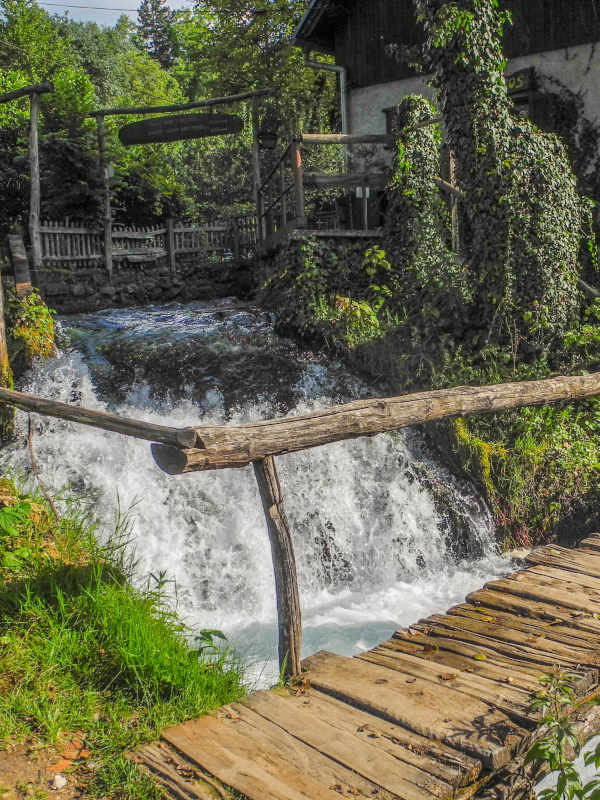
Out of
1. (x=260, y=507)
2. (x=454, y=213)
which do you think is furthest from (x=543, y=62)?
(x=260, y=507)

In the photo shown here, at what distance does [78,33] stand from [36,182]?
3934 centimetres

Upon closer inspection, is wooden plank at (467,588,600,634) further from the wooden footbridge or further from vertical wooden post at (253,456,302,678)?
vertical wooden post at (253,456,302,678)

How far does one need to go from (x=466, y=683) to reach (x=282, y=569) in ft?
3.43

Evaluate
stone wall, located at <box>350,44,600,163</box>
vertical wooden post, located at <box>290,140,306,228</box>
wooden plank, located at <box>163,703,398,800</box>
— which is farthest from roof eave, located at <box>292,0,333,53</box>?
wooden plank, located at <box>163,703,398,800</box>

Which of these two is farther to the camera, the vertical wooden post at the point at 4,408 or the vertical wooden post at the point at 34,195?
the vertical wooden post at the point at 34,195

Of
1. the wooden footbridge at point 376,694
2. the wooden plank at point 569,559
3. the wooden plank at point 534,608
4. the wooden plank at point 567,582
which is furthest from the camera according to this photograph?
the wooden plank at point 569,559

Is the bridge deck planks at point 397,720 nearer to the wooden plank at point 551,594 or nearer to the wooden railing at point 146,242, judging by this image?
the wooden plank at point 551,594

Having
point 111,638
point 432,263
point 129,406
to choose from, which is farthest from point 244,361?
point 111,638

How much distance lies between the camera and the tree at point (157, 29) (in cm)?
5572

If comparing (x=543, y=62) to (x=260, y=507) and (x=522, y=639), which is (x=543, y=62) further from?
(x=522, y=639)

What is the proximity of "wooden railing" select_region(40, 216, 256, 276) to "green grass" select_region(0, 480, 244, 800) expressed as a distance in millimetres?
11731

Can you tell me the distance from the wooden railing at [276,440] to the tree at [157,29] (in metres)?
58.8

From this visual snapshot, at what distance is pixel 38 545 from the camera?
15.0ft

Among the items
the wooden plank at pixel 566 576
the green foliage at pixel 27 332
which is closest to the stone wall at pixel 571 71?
the green foliage at pixel 27 332
